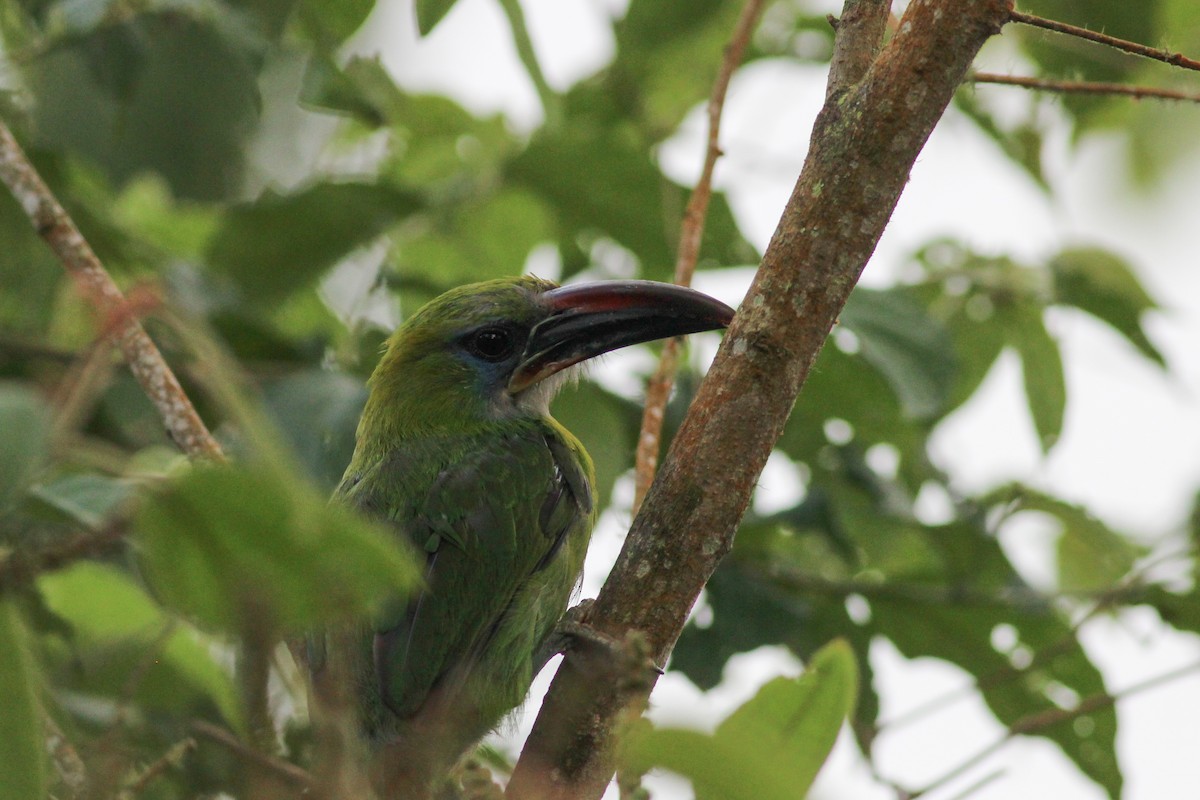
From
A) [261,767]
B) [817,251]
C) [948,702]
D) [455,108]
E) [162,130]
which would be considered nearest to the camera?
[261,767]

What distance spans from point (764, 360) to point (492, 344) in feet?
4.83

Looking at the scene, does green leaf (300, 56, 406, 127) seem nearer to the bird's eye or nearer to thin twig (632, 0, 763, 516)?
the bird's eye

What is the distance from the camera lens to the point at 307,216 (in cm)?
346

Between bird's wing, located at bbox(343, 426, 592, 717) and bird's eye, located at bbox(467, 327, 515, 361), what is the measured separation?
Result: 30cm

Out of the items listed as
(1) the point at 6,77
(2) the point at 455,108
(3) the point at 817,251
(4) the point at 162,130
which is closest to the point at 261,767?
(3) the point at 817,251

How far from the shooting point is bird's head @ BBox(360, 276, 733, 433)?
11.3ft

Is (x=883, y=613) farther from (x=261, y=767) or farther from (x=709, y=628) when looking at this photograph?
(x=261, y=767)

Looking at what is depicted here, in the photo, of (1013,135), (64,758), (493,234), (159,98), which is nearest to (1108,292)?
(1013,135)

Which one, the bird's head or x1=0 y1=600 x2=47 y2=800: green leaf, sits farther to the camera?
the bird's head

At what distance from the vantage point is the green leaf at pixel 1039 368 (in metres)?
3.37

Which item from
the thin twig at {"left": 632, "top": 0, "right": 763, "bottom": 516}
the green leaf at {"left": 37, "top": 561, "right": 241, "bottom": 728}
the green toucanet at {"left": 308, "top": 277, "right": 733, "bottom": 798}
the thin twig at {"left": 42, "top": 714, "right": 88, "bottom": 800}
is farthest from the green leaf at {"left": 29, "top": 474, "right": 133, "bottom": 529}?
the thin twig at {"left": 632, "top": 0, "right": 763, "bottom": 516}

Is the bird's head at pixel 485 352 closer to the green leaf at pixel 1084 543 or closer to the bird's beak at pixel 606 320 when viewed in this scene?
the bird's beak at pixel 606 320

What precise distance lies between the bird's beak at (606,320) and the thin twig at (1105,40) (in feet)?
3.65

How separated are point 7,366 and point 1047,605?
2.71 metres
